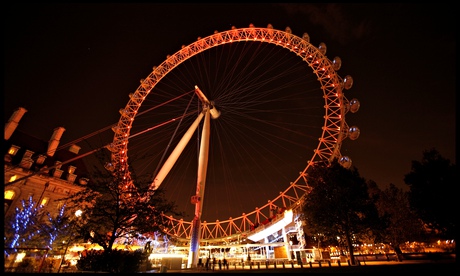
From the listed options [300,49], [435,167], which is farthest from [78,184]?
[435,167]

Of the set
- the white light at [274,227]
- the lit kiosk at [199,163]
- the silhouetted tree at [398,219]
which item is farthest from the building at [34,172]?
the silhouetted tree at [398,219]

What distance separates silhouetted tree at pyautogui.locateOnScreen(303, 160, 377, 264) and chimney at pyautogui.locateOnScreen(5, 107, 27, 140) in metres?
39.8

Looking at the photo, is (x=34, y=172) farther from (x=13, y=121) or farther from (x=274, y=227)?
(x=274, y=227)

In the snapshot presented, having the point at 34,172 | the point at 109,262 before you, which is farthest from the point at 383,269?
the point at 34,172

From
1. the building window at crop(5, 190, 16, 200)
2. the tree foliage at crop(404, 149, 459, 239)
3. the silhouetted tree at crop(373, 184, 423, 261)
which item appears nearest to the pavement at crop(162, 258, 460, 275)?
the tree foliage at crop(404, 149, 459, 239)

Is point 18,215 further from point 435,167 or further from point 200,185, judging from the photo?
point 435,167

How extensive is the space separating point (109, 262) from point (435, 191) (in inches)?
1011

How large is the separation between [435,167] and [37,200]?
45132 mm

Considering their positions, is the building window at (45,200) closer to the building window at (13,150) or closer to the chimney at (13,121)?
the building window at (13,150)

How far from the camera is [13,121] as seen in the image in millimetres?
32188

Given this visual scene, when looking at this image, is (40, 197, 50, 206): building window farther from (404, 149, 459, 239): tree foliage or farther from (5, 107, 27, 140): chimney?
(404, 149, 459, 239): tree foliage

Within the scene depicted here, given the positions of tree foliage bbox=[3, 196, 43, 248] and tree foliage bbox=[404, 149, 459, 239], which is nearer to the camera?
tree foliage bbox=[404, 149, 459, 239]

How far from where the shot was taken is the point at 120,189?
18578 mm

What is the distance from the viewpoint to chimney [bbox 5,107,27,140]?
1230 inches
